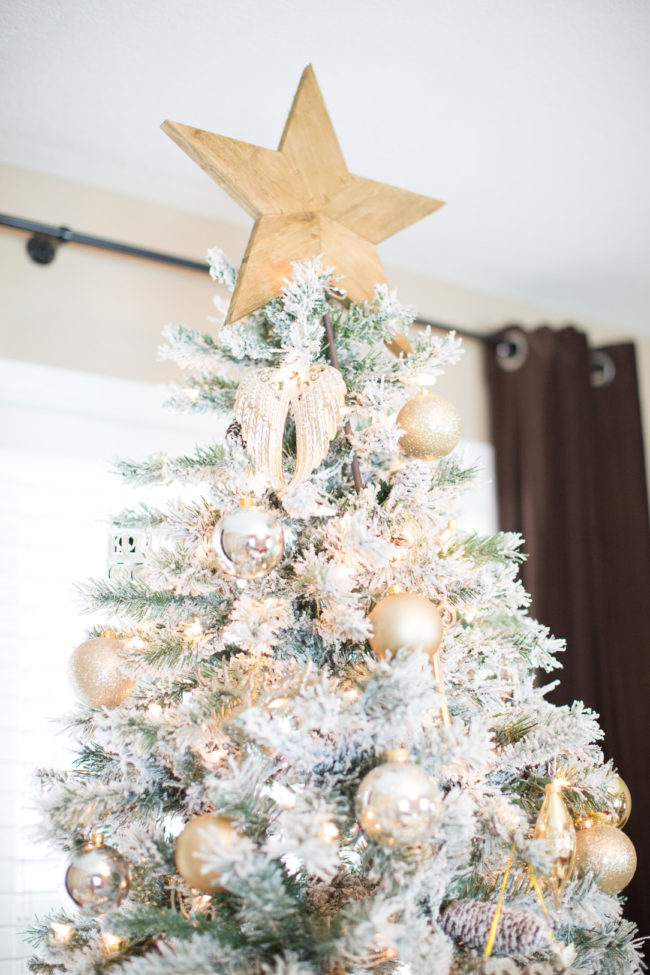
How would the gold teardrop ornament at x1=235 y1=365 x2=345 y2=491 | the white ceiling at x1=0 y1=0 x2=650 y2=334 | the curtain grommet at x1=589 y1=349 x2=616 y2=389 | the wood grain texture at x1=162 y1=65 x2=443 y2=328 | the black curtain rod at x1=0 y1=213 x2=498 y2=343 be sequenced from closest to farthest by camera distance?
the gold teardrop ornament at x1=235 y1=365 x2=345 y2=491 → the wood grain texture at x1=162 y1=65 x2=443 y2=328 → the white ceiling at x1=0 y1=0 x2=650 y2=334 → the black curtain rod at x1=0 y1=213 x2=498 y2=343 → the curtain grommet at x1=589 y1=349 x2=616 y2=389

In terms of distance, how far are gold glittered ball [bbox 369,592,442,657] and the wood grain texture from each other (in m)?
0.46

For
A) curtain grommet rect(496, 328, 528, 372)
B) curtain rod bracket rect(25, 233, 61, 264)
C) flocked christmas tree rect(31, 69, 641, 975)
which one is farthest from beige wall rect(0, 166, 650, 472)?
curtain grommet rect(496, 328, 528, 372)

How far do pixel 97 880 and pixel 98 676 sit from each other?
25 cm

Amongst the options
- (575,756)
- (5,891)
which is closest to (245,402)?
(575,756)

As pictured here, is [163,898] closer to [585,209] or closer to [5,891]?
[5,891]

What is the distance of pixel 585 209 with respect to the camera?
1909 mm

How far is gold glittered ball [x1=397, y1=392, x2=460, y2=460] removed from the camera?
3.48ft

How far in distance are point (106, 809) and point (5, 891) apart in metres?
0.76

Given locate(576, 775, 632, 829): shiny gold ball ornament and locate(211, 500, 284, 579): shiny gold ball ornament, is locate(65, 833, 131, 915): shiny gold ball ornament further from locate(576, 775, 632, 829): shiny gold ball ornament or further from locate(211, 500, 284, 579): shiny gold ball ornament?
locate(576, 775, 632, 829): shiny gold ball ornament

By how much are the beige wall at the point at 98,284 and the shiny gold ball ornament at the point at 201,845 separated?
1163 mm

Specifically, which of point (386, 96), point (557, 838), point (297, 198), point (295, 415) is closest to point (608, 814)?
point (557, 838)

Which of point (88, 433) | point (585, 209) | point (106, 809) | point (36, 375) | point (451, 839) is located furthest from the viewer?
point (585, 209)

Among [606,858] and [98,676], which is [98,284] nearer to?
[98,676]

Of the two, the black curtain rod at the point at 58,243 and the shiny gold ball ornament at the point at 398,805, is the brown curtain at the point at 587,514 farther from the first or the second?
the shiny gold ball ornament at the point at 398,805
